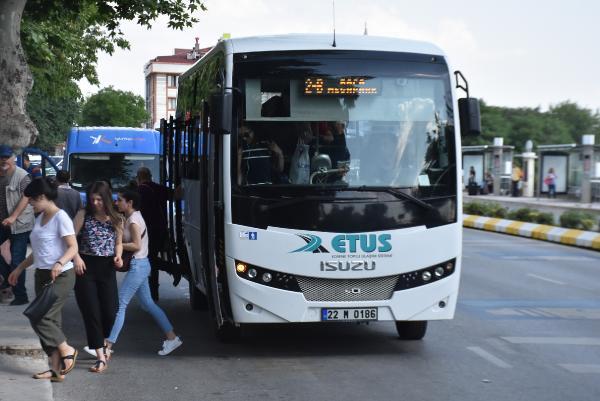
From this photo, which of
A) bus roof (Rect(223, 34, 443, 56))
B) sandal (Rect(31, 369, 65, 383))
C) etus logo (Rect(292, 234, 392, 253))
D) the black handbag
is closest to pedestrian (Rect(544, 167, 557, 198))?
bus roof (Rect(223, 34, 443, 56))

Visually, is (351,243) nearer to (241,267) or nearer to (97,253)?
(241,267)

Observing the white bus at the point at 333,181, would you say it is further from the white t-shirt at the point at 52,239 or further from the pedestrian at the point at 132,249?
the white t-shirt at the point at 52,239

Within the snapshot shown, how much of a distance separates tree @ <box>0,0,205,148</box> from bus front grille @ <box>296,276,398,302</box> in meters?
5.13

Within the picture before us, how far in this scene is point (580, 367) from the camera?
9289 millimetres

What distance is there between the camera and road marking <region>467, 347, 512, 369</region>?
30.6 ft

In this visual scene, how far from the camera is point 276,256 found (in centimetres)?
934

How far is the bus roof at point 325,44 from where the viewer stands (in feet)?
31.6

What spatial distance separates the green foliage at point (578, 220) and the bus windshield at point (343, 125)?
2080cm

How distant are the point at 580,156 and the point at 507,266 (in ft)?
73.7

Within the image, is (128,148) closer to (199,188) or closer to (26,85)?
(26,85)

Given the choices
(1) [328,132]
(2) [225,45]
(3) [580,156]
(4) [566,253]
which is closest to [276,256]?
(1) [328,132]

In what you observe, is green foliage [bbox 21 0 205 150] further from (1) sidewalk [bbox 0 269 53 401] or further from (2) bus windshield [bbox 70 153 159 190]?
(1) sidewalk [bbox 0 269 53 401]

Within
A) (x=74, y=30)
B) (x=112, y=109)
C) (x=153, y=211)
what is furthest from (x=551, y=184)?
(x=112, y=109)

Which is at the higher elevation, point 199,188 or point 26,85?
point 26,85
